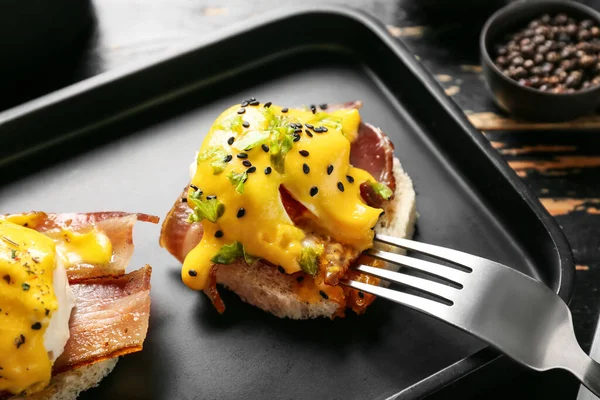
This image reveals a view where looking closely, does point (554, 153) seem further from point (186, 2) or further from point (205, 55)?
point (186, 2)

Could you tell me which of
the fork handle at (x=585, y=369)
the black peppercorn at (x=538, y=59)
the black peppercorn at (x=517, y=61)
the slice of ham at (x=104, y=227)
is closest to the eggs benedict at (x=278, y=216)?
the slice of ham at (x=104, y=227)

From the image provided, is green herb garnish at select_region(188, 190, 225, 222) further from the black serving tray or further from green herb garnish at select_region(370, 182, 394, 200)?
green herb garnish at select_region(370, 182, 394, 200)

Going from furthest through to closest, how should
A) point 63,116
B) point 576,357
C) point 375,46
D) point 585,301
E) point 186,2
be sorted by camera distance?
1. point 186,2
2. point 375,46
3. point 63,116
4. point 585,301
5. point 576,357

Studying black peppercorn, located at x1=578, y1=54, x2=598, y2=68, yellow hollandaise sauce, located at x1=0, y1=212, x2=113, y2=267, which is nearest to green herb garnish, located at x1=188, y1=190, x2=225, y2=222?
yellow hollandaise sauce, located at x1=0, y1=212, x2=113, y2=267

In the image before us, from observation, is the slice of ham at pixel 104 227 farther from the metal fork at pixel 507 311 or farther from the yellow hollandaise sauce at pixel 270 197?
the metal fork at pixel 507 311

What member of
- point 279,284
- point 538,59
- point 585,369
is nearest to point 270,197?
point 279,284

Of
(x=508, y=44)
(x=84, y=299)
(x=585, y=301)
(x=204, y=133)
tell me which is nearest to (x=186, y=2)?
(x=204, y=133)

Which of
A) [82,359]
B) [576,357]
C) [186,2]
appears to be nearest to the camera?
[576,357]

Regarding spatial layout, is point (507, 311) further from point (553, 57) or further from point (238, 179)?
point (553, 57)
